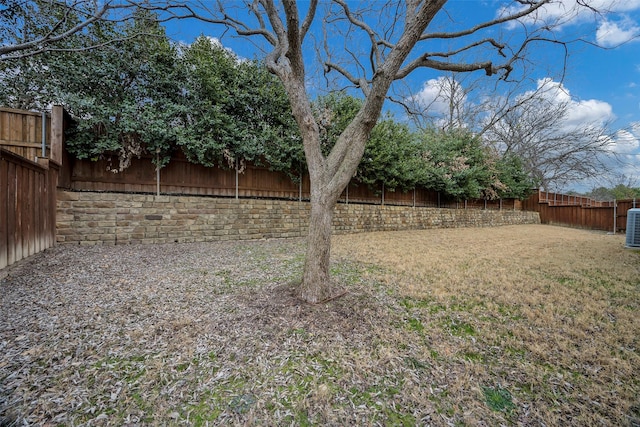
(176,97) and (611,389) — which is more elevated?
(176,97)

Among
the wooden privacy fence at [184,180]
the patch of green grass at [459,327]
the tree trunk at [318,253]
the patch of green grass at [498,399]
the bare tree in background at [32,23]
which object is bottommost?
the patch of green grass at [498,399]

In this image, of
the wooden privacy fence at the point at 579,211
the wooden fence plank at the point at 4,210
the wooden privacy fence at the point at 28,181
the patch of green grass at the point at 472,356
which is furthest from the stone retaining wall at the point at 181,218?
the wooden privacy fence at the point at 579,211

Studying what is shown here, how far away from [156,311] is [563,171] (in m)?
21.3

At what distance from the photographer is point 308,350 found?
1.97 metres

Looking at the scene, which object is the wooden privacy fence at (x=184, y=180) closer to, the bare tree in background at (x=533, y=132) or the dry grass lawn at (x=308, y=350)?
the dry grass lawn at (x=308, y=350)

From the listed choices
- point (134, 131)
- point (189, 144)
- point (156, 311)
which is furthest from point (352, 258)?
point (134, 131)

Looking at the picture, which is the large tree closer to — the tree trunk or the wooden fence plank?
the tree trunk

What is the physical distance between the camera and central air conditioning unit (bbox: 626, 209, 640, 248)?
6.52 m

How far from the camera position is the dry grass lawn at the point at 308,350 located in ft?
4.71

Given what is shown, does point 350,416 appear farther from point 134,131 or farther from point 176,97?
point 176,97

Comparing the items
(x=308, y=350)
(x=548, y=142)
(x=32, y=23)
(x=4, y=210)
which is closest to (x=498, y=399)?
(x=308, y=350)

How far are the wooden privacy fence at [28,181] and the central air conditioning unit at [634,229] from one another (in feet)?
39.9

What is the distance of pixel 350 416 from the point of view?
1.41m

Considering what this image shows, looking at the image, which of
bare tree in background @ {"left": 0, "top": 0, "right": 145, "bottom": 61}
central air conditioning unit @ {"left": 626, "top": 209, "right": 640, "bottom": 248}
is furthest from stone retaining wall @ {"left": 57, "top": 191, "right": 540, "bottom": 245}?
central air conditioning unit @ {"left": 626, "top": 209, "right": 640, "bottom": 248}
